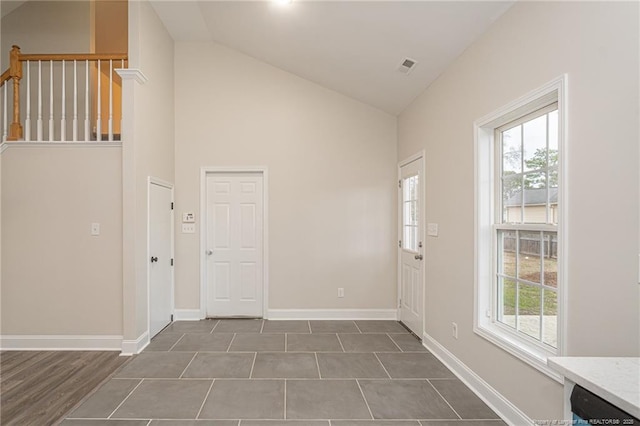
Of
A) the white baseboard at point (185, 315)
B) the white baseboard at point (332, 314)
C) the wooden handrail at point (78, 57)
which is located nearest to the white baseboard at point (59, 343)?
the white baseboard at point (185, 315)

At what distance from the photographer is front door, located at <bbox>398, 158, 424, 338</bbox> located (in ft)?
12.6

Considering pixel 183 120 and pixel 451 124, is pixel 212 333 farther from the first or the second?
pixel 451 124

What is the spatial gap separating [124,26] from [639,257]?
641 cm

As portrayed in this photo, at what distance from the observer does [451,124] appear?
10.1 ft

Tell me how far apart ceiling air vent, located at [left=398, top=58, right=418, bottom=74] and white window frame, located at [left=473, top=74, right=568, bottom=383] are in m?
1.06

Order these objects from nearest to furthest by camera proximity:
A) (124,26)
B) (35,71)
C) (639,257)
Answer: (639,257) < (35,71) < (124,26)

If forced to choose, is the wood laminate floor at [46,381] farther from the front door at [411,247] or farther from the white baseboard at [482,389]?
the front door at [411,247]

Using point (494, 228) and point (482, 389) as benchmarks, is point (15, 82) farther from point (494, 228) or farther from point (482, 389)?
point (482, 389)

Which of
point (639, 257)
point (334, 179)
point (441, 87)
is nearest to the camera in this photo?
point (639, 257)

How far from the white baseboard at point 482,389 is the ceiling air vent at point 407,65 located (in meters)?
2.81

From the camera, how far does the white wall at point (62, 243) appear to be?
3.44m

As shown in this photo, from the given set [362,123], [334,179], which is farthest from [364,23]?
[334,179]

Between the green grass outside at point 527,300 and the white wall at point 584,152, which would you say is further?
the green grass outside at point 527,300

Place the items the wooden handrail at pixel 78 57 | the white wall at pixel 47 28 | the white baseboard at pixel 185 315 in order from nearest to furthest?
the wooden handrail at pixel 78 57
the white baseboard at pixel 185 315
the white wall at pixel 47 28
